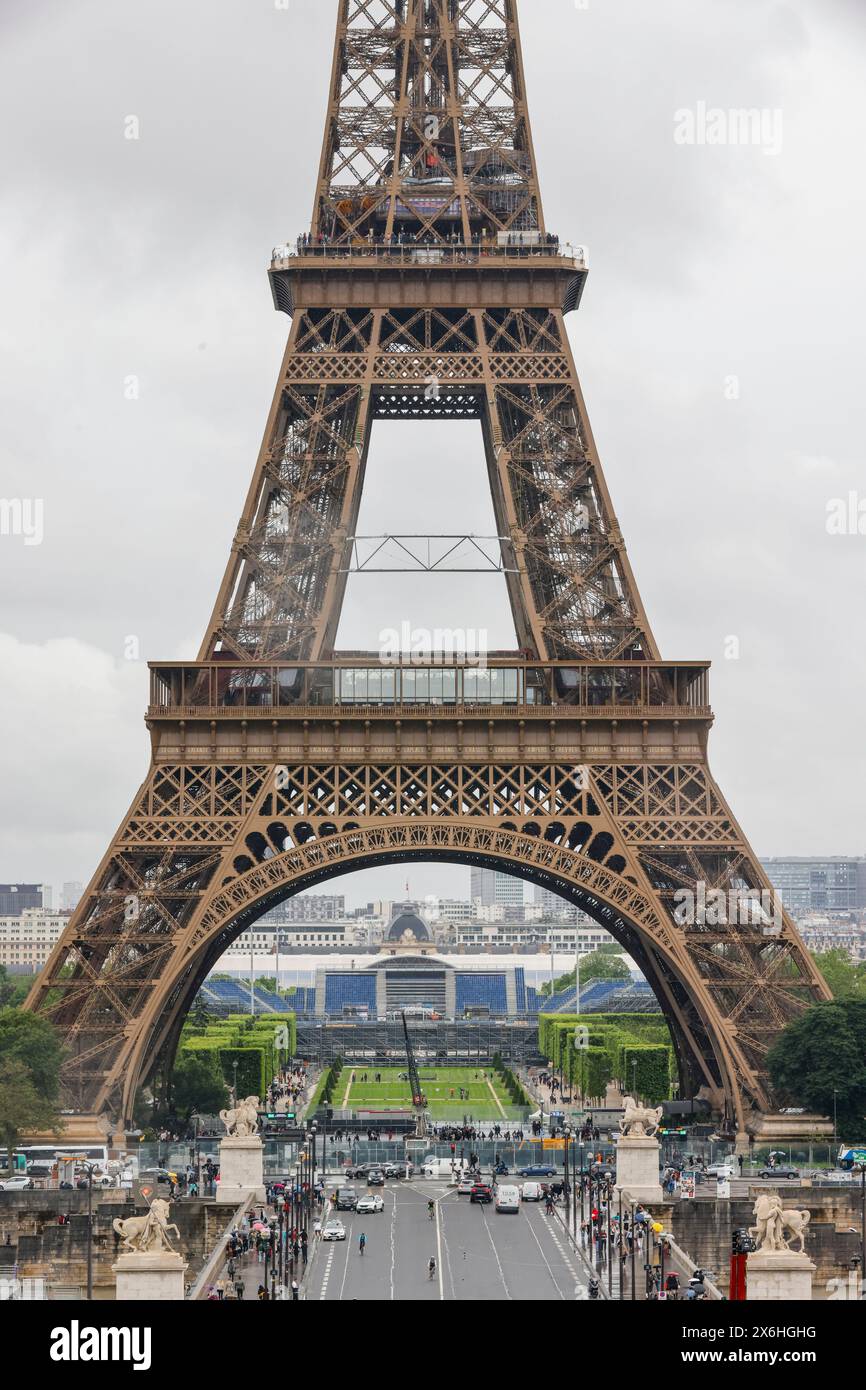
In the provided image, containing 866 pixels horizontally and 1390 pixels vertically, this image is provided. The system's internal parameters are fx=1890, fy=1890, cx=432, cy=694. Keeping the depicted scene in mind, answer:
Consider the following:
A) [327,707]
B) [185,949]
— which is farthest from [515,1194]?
[327,707]

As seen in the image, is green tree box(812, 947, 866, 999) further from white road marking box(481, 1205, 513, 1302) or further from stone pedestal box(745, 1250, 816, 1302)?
stone pedestal box(745, 1250, 816, 1302)

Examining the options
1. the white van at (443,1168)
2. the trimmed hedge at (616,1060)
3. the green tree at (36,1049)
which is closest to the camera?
the green tree at (36,1049)

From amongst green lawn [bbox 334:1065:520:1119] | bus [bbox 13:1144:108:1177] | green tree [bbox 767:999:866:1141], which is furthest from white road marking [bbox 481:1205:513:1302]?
green lawn [bbox 334:1065:520:1119]

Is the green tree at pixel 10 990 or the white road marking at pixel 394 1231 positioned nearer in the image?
the white road marking at pixel 394 1231

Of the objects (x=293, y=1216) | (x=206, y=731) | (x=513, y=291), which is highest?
(x=513, y=291)

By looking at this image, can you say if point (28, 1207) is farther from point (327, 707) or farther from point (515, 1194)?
point (327, 707)

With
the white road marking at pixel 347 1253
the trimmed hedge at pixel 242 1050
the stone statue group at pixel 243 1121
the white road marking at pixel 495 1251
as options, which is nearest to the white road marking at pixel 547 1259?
the white road marking at pixel 495 1251

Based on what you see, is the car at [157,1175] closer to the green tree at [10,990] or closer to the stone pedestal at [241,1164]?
the stone pedestal at [241,1164]

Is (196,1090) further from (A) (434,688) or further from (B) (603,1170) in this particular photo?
(A) (434,688)
